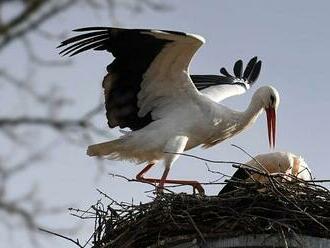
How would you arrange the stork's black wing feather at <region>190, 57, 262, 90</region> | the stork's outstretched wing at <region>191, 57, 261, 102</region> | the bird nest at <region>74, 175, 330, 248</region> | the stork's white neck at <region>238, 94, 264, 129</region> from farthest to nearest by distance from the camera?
the stork's black wing feather at <region>190, 57, 262, 90</region>
the stork's outstretched wing at <region>191, 57, 261, 102</region>
the stork's white neck at <region>238, 94, 264, 129</region>
the bird nest at <region>74, 175, 330, 248</region>

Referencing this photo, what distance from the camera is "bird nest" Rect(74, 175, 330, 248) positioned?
17.7ft

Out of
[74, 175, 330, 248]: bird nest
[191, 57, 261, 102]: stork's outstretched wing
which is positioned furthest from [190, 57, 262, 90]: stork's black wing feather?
[74, 175, 330, 248]: bird nest

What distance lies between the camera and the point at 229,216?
216 inches

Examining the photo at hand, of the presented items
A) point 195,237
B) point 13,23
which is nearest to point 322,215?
point 195,237

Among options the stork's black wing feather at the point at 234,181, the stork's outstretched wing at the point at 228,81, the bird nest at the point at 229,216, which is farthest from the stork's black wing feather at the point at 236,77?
the bird nest at the point at 229,216

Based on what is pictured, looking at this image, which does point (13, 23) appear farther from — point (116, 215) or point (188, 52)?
point (188, 52)

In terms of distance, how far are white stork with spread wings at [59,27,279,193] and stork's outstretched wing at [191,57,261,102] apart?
82 cm

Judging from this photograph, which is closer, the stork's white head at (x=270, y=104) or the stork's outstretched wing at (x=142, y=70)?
the stork's outstretched wing at (x=142, y=70)

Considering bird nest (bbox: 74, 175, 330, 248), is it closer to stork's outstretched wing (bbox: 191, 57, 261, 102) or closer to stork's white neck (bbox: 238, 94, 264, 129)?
stork's white neck (bbox: 238, 94, 264, 129)

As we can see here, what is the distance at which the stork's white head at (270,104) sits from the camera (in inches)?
315

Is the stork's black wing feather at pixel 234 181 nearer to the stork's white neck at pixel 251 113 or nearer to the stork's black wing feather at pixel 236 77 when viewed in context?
the stork's white neck at pixel 251 113

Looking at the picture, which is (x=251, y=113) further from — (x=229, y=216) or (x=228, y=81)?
(x=229, y=216)

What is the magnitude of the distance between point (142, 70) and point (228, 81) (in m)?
2.00

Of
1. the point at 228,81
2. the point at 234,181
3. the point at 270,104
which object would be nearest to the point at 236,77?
the point at 228,81
